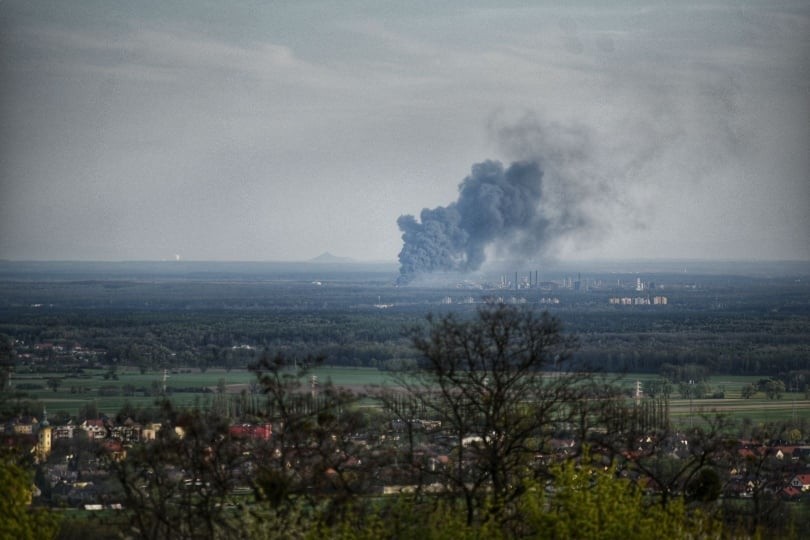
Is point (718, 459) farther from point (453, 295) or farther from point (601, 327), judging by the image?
point (453, 295)

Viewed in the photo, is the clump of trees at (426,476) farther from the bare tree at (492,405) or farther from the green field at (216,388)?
the green field at (216,388)

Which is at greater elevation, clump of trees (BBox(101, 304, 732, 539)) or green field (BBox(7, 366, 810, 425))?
clump of trees (BBox(101, 304, 732, 539))

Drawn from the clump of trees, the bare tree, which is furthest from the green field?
the clump of trees

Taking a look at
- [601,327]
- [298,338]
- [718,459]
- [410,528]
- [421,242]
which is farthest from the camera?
[421,242]

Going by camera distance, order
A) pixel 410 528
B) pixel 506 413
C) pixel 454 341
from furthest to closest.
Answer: pixel 454 341
pixel 506 413
pixel 410 528

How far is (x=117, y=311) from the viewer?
68.9 m

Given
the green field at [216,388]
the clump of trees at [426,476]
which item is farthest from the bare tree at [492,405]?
the green field at [216,388]

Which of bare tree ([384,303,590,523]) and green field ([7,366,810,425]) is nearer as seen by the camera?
bare tree ([384,303,590,523])

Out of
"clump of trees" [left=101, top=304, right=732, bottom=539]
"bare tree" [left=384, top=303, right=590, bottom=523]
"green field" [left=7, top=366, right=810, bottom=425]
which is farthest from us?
"green field" [left=7, top=366, right=810, bottom=425]

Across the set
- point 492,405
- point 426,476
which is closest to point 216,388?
point 426,476

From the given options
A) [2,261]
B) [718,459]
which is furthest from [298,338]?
[718,459]

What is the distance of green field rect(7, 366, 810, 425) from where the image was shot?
31.4 meters

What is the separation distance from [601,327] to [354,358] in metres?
15.1

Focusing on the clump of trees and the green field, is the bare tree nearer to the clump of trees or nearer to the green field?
the clump of trees
